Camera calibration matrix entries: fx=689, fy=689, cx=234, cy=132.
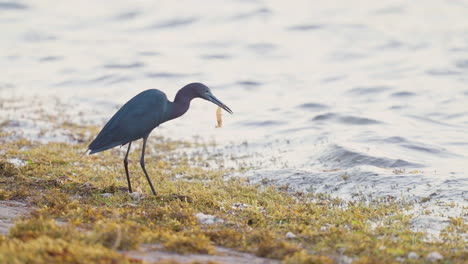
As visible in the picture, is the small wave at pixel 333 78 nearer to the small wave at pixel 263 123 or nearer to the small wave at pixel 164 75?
the small wave at pixel 164 75

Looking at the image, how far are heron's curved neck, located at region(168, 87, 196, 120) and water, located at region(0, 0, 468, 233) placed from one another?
113 inches

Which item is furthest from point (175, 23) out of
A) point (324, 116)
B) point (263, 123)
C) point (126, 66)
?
point (324, 116)

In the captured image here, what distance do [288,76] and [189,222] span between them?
17718mm

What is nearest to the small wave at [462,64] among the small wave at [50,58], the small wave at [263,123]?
the small wave at [263,123]

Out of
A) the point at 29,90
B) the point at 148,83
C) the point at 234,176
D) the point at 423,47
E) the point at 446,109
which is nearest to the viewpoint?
the point at 234,176

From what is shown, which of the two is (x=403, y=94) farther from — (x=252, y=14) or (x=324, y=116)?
(x=252, y=14)

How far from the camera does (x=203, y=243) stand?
22.7 ft

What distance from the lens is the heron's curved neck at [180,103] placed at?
32.9 feet

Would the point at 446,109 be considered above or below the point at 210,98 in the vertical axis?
below

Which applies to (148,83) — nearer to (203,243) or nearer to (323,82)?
(323,82)

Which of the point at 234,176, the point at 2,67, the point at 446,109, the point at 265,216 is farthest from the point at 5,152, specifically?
the point at 2,67

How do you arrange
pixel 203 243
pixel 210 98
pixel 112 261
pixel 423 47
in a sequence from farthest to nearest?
pixel 423 47 → pixel 210 98 → pixel 203 243 → pixel 112 261

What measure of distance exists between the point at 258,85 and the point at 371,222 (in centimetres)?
1568

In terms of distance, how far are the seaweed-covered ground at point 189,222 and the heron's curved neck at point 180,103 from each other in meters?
1.17
